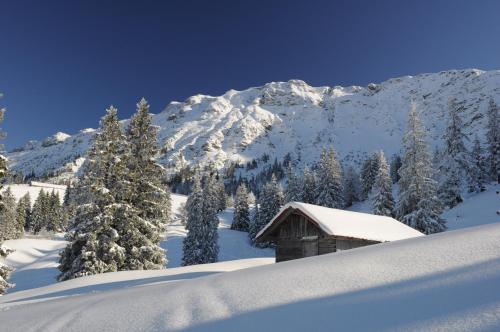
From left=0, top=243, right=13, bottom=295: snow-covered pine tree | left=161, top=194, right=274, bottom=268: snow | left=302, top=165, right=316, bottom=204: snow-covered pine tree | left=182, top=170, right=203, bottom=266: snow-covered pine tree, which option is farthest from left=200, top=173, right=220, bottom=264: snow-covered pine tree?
left=0, top=243, right=13, bottom=295: snow-covered pine tree

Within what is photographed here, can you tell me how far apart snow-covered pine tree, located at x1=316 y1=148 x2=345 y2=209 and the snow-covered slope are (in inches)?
2256

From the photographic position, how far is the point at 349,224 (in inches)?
801

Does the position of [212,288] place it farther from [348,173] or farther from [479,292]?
[348,173]

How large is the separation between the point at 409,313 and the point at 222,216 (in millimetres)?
100757

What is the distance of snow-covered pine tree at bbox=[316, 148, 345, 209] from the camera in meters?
63.5

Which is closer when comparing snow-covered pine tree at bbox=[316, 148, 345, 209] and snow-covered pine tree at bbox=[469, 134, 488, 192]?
snow-covered pine tree at bbox=[469, 134, 488, 192]

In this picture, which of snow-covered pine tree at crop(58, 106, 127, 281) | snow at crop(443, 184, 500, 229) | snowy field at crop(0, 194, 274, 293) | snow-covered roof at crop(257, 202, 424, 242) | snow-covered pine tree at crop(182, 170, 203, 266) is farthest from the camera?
snowy field at crop(0, 194, 274, 293)

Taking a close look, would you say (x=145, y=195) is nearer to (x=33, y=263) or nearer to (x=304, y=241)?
(x=304, y=241)

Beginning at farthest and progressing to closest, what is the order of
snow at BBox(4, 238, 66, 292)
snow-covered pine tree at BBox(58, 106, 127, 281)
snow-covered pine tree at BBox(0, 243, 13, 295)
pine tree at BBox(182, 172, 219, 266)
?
1. pine tree at BBox(182, 172, 219, 266)
2. snow at BBox(4, 238, 66, 292)
3. snow-covered pine tree at BBox(58, 106, 127, 281)
4. snow-covered pine tree at BBox(0, 243, 13, 295)

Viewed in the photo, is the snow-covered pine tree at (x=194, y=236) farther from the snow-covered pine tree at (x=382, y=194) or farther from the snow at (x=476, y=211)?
the snow at (x=476, y=211)

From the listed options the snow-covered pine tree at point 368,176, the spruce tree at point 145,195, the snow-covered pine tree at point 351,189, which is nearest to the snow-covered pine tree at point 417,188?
the spruce tree at point 145,195

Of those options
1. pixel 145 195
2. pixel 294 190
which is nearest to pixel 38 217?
pixel 294 190

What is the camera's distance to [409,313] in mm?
4215

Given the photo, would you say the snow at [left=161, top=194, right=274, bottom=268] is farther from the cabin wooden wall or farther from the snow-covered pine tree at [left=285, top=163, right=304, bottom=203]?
the cabin wooden wall
